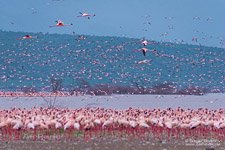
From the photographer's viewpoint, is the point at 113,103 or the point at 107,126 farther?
the point at 113,103

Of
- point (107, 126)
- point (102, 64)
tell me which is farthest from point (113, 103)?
point (102, 64)

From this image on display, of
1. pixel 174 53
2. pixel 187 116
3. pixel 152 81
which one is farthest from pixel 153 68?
pixel 187 116

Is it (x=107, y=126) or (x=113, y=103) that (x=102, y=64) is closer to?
(x=113, y=103)

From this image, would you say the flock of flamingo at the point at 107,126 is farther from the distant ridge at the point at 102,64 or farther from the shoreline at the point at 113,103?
the distant ridge at the point at 102,64

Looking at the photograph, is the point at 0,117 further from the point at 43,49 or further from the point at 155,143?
the point at 43,49

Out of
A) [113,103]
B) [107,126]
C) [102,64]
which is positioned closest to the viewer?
[107,126]

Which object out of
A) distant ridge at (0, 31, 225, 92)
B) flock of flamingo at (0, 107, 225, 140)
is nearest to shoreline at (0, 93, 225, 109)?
flock of flamingo at (0, 107, 225, 140)

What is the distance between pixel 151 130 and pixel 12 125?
4.30 meters

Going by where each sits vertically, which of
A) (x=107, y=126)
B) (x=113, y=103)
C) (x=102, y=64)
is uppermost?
(x=102, y=64)

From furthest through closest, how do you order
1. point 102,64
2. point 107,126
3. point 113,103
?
point 102,64, point 113,103, point 107,126

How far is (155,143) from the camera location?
2161 centimetres

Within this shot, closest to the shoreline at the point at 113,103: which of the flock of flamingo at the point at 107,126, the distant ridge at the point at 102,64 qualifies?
the flock of flamingo at the point at 107,126

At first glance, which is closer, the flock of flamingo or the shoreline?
the flock of flamingo

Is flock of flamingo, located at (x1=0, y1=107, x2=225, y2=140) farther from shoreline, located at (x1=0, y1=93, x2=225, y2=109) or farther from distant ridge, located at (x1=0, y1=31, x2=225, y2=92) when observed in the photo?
distant ridge, located at (x1=0, y1=31, x2=225, y2=92)
